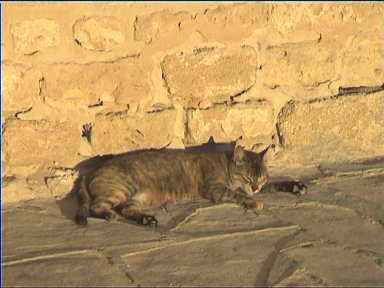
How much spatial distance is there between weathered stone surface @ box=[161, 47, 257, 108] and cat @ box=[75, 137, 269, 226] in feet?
1.49

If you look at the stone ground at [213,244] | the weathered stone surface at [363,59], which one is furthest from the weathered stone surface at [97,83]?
the weathered stone surface at [363,59]

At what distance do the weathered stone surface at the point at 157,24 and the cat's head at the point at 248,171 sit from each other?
105 centimetres

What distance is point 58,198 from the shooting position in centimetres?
574

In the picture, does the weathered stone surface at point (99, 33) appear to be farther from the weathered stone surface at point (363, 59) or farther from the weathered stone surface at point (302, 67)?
the weathered stone surface at point (363, 59)

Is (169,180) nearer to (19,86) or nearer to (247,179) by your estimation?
(247,179)

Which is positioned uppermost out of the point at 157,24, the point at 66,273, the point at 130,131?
the point at 157,24

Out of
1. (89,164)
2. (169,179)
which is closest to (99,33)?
(89,164)

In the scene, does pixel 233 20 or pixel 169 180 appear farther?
pixel 233 20

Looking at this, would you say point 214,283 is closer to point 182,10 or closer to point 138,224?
point 138,224

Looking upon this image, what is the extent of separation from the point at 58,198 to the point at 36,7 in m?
1.45

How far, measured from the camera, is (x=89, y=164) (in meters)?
5.91

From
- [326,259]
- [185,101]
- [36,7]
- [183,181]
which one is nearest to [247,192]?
[183,181]

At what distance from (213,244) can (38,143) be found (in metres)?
1.74

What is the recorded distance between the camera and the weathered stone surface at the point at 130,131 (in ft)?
19.1
